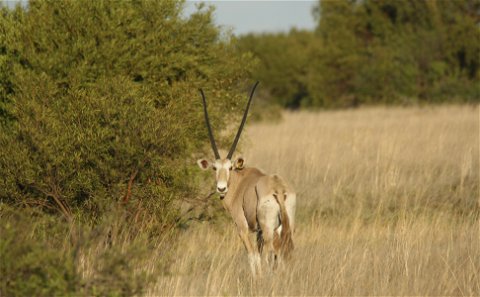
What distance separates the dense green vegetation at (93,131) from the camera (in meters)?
5.07

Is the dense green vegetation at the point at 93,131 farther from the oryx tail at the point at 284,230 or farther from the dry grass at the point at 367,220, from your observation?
the oryx tail at the point at 284,230

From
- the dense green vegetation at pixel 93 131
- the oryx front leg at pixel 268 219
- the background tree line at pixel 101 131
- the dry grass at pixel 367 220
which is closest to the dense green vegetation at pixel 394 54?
the dry grass at pixel 367 220

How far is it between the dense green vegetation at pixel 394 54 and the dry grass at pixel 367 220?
501 inches

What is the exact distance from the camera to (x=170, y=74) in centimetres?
967

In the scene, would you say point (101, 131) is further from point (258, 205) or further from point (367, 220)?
point (367, 220)

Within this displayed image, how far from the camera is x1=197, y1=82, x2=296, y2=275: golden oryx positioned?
7043 millimetres

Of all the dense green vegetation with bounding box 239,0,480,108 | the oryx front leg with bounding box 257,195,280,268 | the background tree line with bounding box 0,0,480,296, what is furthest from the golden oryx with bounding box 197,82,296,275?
the dense green vegetation with bounding box 239,0,480,108

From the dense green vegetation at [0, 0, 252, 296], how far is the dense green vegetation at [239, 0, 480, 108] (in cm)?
2123

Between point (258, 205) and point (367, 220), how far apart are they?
12.1ft

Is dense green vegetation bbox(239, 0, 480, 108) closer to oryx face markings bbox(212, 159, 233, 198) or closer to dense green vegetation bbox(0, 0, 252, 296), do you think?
dense green vegetation bbox(0, 0, 252, 296)

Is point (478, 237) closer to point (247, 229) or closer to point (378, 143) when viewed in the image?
point (247, 229)

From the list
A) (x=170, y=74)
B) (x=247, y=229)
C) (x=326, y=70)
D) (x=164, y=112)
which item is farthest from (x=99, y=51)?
(x=326, y=70)

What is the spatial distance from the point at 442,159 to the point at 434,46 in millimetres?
21517

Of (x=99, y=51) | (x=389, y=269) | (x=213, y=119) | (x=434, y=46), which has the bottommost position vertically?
(x=389, y=269)
